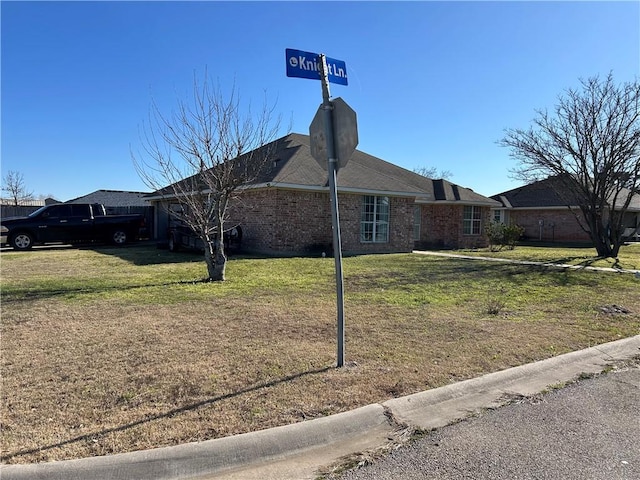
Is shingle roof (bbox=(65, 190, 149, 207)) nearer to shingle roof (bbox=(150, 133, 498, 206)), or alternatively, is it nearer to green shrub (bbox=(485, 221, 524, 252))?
shingle roof (bbox=(150, 133, 498, 206))

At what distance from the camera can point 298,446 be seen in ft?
10.6

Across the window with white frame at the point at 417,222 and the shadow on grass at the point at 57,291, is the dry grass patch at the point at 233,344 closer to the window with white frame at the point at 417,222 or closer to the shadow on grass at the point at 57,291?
the shadow on grass at the point at 57,291

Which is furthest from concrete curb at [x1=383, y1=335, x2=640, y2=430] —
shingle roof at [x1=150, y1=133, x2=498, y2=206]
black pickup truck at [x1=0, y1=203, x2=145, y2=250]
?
black pickup truck at [x1=0, y1=203, x2=145, y2=250]

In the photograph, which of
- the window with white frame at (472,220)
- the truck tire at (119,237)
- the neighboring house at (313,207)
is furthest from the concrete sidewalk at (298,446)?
the window with white frame at (472,220)

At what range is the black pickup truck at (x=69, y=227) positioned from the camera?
1731cm

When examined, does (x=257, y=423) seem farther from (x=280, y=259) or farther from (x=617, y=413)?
(x=280, y=259)

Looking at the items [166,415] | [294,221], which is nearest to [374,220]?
[294,221]

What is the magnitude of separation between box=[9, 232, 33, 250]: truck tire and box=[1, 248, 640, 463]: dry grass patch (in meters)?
7.86

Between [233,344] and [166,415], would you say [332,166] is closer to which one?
[233,344]

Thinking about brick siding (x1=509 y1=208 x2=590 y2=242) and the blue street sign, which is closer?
the blue street sign

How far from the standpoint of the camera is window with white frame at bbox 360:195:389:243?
18.5 metres

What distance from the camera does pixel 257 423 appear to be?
3436mm

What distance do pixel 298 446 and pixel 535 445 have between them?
1.78m

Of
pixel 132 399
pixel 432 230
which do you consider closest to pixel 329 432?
pixel 132 399
